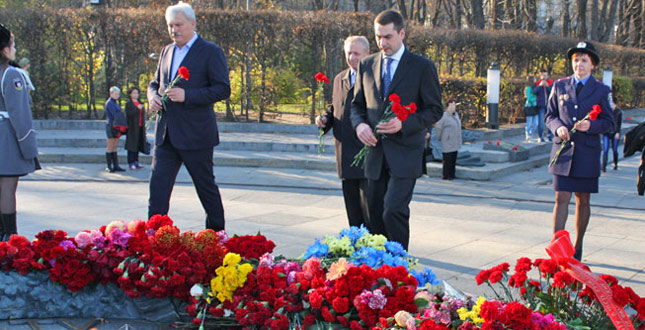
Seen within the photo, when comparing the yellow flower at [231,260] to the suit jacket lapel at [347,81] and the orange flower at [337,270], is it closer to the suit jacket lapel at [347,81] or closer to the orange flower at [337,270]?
the orange flower at [337,270]

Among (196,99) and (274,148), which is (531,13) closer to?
(274,148)

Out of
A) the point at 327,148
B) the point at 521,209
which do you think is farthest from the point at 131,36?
the point at 521,209

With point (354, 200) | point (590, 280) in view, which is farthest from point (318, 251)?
point (354, 200)

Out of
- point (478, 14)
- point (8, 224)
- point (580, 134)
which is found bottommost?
point (8, 224)

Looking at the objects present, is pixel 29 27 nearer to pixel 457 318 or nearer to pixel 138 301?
pixel 138 301

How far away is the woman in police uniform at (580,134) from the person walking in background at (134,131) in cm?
916

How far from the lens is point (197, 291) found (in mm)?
4090

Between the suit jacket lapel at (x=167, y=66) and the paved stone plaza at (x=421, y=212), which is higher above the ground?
the suit jacket lapel at (x=167, y=66)

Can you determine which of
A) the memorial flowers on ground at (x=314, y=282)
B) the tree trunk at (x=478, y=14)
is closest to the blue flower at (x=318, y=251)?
the memorial flowers on ground at (x=314, y=282)

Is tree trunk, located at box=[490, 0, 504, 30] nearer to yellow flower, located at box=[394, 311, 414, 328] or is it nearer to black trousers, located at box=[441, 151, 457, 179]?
black trousers, located at box=[441, 151, 457, 179]

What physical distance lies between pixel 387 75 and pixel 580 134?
2.03 m

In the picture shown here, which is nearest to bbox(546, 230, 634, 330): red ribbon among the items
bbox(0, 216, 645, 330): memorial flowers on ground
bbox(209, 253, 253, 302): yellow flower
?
bbox(0, 216, 645, 330): memorial flowers on ground

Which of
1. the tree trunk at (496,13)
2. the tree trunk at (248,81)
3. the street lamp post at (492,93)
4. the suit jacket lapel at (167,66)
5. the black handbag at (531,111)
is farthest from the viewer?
the tree trunk at (496,13)

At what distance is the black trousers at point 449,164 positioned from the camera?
1252 cm
